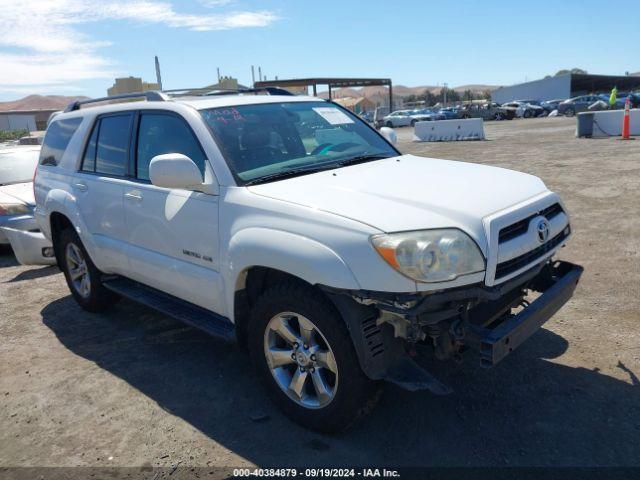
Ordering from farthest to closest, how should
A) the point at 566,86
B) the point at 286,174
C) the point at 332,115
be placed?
the point at 566,86 → the point at 332,115 → the point at 286,174

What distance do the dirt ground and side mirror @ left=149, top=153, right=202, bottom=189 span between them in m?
1.42

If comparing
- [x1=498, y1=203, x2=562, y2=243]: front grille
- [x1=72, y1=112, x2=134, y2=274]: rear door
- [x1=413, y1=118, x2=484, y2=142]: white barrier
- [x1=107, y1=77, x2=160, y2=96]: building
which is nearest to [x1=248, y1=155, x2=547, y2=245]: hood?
[x1=498, y1=203, x2=562, y2=243]: front grille

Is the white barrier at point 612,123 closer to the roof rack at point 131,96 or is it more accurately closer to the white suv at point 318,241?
the white suv at point 318,241

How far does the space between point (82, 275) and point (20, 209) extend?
2355 mm

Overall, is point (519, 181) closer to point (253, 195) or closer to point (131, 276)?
point (253, 195)

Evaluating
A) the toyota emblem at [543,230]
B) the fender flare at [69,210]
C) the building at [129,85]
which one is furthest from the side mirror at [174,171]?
the building at [129,85]

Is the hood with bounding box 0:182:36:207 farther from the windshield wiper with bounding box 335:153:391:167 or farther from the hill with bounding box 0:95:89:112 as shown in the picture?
the hill with bounding box 0:95:89:112

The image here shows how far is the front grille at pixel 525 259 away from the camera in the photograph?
275cm

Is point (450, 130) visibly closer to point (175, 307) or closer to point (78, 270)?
point (78, 270)

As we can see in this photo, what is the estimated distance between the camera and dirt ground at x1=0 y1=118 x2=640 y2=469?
2951 mm

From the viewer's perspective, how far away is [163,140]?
3912 millimetres

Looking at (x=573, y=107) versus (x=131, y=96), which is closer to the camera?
(x=131, y=96)

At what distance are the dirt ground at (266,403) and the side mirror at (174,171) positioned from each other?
4.67 feet

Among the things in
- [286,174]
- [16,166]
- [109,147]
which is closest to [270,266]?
[286,174]
